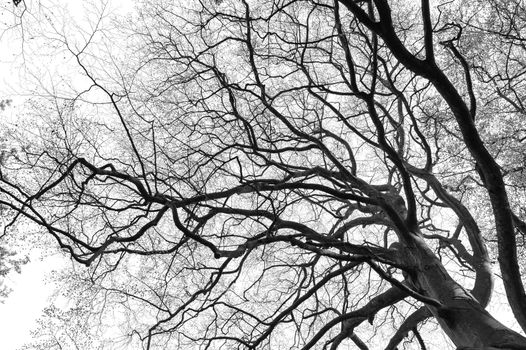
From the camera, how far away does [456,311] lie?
2.92 m

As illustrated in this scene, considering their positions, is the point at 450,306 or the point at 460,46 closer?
the point at 450,306

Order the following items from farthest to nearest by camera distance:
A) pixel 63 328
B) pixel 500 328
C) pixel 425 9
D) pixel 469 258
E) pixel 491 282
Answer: pixel 63 328 → pixel 469 258 → pixel 491 282 → pixel 500 328 → pixel 425 9

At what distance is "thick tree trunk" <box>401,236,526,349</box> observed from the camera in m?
2.57

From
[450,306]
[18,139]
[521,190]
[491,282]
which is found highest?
[18,139]

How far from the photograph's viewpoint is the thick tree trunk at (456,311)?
101 inches

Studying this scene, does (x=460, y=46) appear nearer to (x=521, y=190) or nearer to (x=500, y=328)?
(x=521, y=190)

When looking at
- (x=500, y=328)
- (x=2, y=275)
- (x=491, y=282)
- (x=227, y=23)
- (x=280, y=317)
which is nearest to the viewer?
(x=500, y=328)

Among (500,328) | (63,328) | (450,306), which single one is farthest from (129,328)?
(500,328)

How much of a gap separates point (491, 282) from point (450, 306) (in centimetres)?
82

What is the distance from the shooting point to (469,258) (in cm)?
404

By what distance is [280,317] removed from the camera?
3252mm

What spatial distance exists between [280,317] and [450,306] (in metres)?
1.22

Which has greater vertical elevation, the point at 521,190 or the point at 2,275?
the point at 2,275

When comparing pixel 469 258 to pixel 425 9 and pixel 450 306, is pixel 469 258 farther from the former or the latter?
pixel 425 9
